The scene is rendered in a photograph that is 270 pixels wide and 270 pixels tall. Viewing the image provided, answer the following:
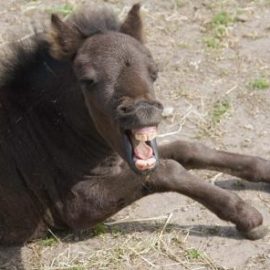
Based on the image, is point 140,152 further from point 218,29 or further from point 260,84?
point 218,29

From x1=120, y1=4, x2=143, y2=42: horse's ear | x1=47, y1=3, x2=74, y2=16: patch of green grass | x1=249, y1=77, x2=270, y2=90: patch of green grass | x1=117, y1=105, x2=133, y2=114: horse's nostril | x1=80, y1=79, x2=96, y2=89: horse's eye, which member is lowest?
x1=249, y1=77, x2=270, y2=90: patch of green grass

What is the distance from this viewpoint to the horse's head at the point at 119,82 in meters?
4.51

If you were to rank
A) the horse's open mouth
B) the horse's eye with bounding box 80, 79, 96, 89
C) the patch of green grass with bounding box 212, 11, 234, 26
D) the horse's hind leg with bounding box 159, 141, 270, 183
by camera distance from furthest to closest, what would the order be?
the patch of green grass with bounding box 212, 11, 234, 26, the horse's hind leg with bounding box 159, 141, 270, 183, the horse's eye with bounding box 80, 79, 96, 89, the horse's open mouth

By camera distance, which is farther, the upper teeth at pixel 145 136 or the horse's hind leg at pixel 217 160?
→ the horse's hind leg at pixel 217 160

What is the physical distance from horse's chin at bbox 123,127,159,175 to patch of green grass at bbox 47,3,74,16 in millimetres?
4256

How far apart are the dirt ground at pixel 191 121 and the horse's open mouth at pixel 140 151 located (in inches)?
39.3

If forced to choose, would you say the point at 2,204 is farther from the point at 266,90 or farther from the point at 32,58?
the point at 266,90

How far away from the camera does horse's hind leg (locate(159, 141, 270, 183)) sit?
5832 millimetres

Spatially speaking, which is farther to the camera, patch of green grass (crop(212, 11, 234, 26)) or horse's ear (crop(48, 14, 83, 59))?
patch of green grass (crop(212, 11, 234, 26))

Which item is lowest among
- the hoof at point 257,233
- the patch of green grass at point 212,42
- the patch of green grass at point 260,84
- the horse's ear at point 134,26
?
the hoof at point 257,233

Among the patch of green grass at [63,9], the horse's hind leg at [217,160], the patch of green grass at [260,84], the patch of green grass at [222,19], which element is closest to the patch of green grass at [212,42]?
the patch of green grass at [222,19]

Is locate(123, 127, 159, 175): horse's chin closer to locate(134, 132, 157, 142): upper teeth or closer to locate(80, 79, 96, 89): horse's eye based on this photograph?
locate(134, 132, 157, 142): upper teeth

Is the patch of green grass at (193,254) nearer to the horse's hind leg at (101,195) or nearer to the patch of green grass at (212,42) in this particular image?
the horse's hind leg at (101,195)

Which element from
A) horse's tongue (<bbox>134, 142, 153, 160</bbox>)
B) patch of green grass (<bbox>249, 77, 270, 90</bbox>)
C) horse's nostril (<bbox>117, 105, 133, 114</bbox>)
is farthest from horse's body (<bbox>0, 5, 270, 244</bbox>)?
patch of green grass (<bbox>249, 77, 270, 90</bbox>)
